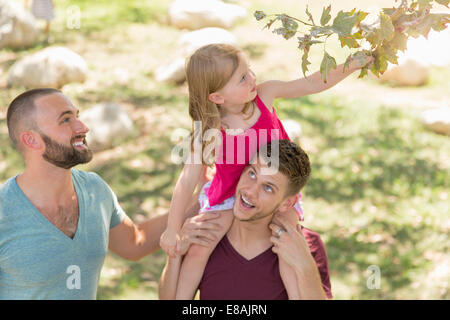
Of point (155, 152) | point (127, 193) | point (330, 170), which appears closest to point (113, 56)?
point (155, 152)

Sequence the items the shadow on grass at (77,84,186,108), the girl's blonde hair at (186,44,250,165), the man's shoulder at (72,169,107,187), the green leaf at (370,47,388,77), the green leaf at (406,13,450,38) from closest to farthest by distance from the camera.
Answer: the green leaf at (406,13,450,38) < the green leaf at (370,47,388,77) < the girl's blonde hair at (186,44,250,165) < the man's shoulder at (72,169,107,187) < the shadow on grass at (77,84,186,108)

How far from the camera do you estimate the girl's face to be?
11.0 feet

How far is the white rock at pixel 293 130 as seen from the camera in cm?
844

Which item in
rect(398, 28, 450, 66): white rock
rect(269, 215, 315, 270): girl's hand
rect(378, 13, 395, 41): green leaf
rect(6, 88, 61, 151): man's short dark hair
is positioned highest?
rect(398, 28, 450, 66): white rock

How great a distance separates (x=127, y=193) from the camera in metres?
7.61

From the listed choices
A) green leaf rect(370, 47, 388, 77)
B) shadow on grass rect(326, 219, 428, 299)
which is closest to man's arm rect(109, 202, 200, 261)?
green leaf rect(370, 47, 388, 77)

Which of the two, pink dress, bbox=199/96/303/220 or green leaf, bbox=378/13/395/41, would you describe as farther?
pink dress, bbox=199/96/303/220

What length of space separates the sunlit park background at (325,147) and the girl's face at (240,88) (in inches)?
117

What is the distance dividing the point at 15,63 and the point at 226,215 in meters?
7.87

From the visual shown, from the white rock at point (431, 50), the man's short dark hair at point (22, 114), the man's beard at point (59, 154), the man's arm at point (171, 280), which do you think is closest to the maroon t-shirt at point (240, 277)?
the man's arm at point (171, 280)

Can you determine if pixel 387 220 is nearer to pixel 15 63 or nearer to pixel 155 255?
pixel 155 255

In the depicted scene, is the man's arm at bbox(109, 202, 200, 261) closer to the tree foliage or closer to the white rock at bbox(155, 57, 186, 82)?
the tree foliage

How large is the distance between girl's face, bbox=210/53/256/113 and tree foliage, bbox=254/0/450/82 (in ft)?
3.02

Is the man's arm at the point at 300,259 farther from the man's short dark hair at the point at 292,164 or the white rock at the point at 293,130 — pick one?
the white rock at the point at 293,130
